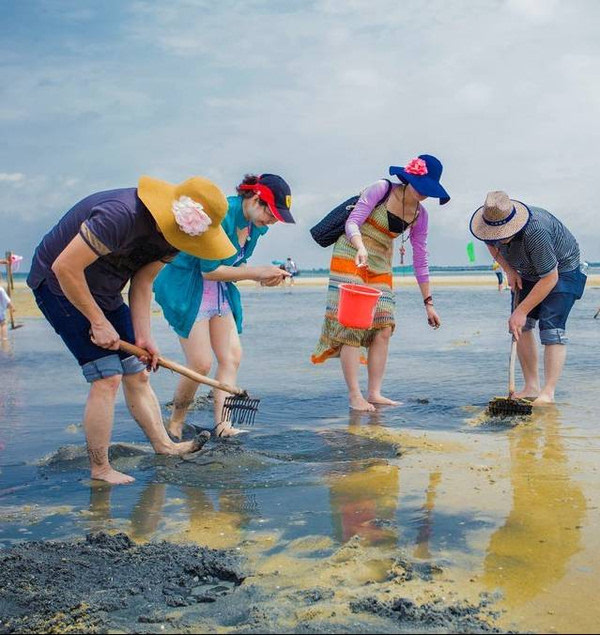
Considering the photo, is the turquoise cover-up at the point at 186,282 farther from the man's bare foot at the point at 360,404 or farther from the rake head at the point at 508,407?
the rake head at the point at 508,407

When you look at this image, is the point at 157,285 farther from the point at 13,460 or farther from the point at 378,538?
the point at 378,538

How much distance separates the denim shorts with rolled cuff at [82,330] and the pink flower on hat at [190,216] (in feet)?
2.62

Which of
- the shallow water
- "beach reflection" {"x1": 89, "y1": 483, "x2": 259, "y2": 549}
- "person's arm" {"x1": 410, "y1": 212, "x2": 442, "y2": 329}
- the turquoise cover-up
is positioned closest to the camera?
the shallow water

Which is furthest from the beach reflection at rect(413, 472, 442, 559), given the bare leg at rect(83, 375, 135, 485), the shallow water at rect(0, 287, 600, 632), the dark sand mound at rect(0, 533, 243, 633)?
the bare leg at rect(83, 375, 135, 485)

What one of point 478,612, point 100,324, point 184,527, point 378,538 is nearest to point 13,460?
point 100,324

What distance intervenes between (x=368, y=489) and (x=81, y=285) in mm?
1725

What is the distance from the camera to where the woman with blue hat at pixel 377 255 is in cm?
611

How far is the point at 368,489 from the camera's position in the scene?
407 cm

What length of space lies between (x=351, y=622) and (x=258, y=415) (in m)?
3.91

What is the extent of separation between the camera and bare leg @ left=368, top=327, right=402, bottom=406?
6754 millimetres

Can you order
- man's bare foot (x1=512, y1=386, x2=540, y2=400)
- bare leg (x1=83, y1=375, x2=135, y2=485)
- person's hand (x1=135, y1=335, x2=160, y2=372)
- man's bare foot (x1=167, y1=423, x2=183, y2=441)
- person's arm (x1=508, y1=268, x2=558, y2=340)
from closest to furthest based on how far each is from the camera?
1. bare leg (x1=83, y1=375, x2=135, y2=485)
2. person's hand (x1=135, y1=335, x2=160, y2=372)
3. man's bare foot (x1=167, y1=423, x2=183, y2=441)
4. person's arm (x1=508, y1=268, x2=558, y2=340)
5. man's bare foot (x1=512, y1=386, x2=540, y2=400)

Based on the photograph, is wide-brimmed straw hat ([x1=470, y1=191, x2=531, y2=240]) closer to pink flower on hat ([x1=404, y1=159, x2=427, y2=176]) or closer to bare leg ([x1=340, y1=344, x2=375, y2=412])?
pink flower on hat ([x1=404, y1=159, x2=427, y2=176])

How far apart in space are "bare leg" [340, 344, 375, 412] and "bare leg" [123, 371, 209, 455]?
1.80 m

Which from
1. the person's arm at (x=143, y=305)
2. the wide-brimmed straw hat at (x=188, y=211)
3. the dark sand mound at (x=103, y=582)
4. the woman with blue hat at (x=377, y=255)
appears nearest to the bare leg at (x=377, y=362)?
the woman with blue hat at (x=377, y=255)
